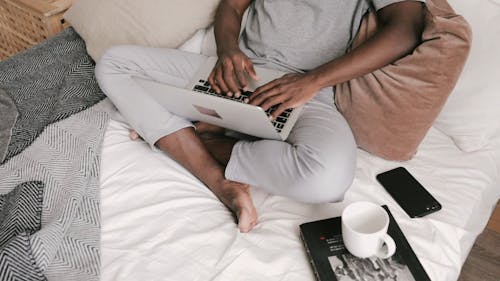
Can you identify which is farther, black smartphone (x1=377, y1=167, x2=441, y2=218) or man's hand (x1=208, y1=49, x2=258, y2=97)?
man's hand (x1=208, y1=49, x2=258, y2=97)

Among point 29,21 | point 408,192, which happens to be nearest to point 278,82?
point 408,192

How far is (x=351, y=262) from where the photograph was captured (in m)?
0.95

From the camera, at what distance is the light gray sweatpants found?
3.54 ft

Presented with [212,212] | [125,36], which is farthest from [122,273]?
[125,36]

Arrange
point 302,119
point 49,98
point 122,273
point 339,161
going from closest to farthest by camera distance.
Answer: point 122,273 → point 339,161 → point 302,119 → point 49,98

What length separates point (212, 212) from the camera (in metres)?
1.11

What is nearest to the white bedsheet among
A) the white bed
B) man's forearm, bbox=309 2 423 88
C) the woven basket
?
the white bed

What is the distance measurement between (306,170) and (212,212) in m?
0.23

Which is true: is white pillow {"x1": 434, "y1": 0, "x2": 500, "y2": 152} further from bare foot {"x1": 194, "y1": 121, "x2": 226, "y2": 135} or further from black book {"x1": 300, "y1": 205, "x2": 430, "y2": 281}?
bare foot {"x1": 194, "y1": 121, "x2": 226, "y2": 135}

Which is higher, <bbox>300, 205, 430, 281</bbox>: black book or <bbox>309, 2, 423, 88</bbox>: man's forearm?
<bbox>309, 2, 423, 88</bbox>: man's forearm

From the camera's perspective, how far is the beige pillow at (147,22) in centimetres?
150

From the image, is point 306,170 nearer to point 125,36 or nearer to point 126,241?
point 126,241

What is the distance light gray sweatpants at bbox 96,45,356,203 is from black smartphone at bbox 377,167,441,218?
11 centimetres


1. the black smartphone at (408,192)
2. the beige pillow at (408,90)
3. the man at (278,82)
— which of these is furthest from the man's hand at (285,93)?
the black smartphone at (408,192)
